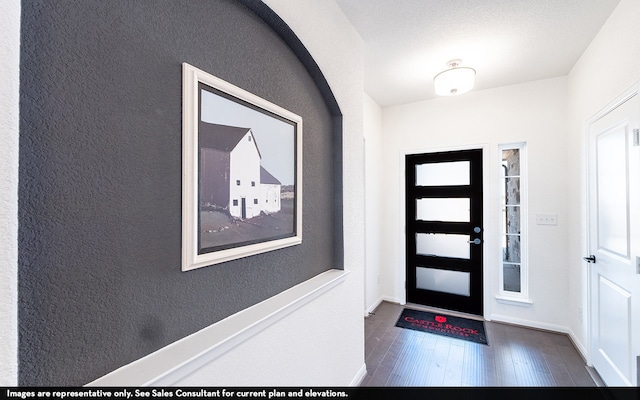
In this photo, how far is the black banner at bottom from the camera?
70 cm

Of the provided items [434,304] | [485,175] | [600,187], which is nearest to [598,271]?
[600,187]

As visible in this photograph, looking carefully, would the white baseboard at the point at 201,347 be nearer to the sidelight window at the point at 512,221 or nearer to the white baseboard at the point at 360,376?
the white baseboard at the point at 360,376

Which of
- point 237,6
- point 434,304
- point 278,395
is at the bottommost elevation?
point 434,304

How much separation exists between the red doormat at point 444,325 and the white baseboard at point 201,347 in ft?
6.96

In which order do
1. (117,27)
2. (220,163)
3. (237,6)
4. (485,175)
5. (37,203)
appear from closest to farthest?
1. (37,203)
2. (117,27)
3. (220,163)
4. (237,6)
5. (485,175)

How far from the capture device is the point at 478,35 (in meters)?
2.21

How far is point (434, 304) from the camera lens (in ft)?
11.7

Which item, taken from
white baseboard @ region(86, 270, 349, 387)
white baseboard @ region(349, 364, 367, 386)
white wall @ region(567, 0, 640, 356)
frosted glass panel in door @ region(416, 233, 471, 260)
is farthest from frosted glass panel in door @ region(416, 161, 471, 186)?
white baseboard @ region(86, 270, 349, 387)

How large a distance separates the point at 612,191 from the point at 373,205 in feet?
6.95

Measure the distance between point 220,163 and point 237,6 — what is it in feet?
2.30

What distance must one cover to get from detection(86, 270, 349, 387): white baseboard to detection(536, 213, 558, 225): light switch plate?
9.40 feet

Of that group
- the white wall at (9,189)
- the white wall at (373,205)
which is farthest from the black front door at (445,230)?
the white wall at (9,189)

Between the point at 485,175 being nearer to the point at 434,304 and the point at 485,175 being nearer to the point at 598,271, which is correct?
the point at 598,271

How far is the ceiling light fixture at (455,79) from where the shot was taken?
8.56 feet
